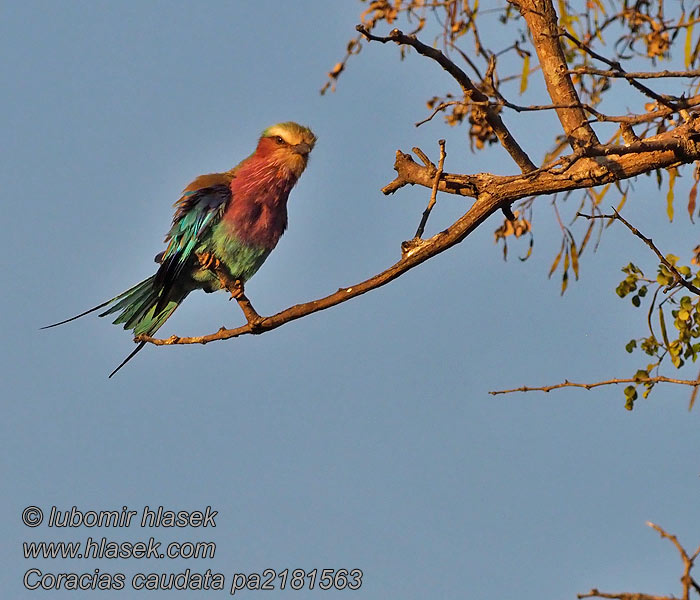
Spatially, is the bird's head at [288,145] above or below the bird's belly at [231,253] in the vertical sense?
above

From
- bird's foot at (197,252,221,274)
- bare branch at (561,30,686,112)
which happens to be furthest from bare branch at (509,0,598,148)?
bird's foot at (197,252,221,274)

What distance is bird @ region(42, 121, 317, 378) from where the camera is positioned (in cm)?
527

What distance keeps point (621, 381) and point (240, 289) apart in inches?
69.0

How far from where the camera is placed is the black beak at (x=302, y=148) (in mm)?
5668

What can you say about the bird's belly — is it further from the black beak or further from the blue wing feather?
the black beak

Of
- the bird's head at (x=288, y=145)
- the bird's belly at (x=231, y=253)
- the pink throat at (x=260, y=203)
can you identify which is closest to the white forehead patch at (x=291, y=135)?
the bird's head at (x=288, y=145)

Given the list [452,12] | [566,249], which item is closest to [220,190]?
[452,12]

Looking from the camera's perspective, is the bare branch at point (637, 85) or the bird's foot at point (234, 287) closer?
the bare branch at point (637, 85)

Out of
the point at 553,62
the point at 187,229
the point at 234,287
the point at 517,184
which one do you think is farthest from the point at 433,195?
the point at 187,229

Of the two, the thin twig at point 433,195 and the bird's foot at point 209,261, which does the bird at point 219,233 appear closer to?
the bird's foot at point 209,261

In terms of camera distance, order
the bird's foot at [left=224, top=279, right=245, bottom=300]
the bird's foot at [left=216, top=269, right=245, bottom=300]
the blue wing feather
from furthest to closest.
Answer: the blue wing feather → the bird's foot at [left=216, top=269, right=245, bottom=300] → the bird's foot at [left=224, top=279, right=245, bottom=300]

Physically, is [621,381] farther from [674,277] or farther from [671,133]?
[671,133]

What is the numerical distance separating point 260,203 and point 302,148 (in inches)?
19.3

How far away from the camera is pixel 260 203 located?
542 centimetres
